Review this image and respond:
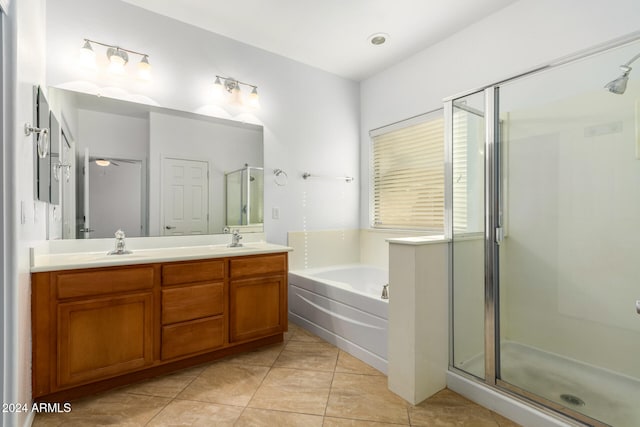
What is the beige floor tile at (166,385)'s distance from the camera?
1.92 metres

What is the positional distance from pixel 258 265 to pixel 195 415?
1.06m

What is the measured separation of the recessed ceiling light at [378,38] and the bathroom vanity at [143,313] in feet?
7.09

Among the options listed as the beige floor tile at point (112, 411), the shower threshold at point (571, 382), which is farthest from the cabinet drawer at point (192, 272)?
the shower threshold at point (571, 382)

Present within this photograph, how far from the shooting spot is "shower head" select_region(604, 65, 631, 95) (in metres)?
1.58

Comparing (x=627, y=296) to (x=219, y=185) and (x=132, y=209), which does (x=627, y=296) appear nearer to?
(x=219, y=185)

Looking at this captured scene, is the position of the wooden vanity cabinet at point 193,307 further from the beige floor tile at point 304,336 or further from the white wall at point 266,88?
the white wall at point 266,88

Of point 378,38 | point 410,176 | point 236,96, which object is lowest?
point 410,176

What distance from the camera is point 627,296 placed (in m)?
1.76

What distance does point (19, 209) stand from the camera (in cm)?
140

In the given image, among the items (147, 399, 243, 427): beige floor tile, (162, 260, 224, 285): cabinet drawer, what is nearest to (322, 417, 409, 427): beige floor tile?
(147, 399, 243, 427): beige floor tile

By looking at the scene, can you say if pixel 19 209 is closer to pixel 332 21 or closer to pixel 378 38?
pixel 332 21

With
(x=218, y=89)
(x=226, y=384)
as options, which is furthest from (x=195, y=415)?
(x=218, y=89)

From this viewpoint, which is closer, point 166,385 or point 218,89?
point 166,385

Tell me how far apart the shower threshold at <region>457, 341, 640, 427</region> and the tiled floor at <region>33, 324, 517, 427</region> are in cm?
24
